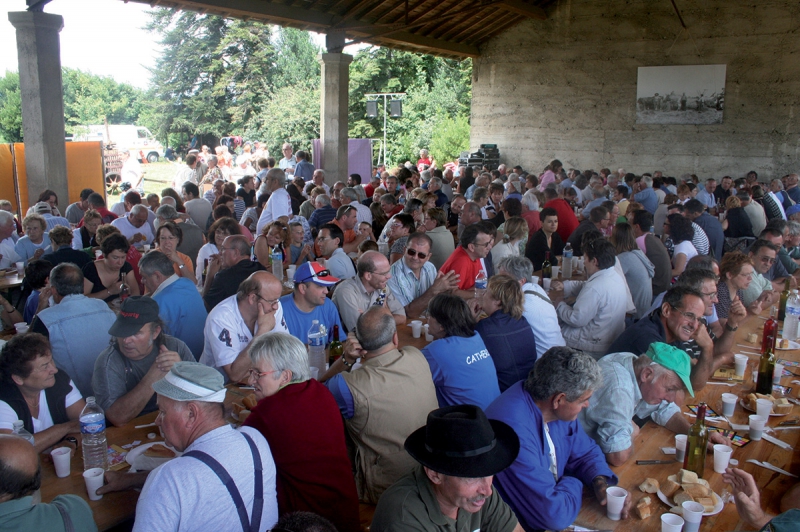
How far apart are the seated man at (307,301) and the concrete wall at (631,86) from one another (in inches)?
604

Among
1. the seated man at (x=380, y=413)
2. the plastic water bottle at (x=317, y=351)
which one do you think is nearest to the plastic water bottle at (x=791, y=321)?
the seated man at (x=380, y=413)

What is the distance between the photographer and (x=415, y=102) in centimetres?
2850

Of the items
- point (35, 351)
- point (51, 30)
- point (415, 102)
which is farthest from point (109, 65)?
point (35, 351)

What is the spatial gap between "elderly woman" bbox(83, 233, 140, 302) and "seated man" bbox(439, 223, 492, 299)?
2.90 metres

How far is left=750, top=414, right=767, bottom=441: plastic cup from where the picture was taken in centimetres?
311

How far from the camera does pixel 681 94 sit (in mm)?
16516

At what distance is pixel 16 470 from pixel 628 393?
8.41 ft

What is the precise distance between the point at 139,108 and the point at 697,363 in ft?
137

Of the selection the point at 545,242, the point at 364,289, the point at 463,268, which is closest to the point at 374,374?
the point at 364,289

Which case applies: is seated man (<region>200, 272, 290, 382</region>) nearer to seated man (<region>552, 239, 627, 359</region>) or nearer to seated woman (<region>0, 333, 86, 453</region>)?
seated woman (<region>0, 333, 86, 453</region>)

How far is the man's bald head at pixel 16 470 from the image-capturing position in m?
1.97

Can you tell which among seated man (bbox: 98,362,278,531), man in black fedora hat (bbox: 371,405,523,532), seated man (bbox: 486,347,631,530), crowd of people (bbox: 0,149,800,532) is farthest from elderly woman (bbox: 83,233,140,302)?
man in black fedora hat (bbox: 371,405,523,532)

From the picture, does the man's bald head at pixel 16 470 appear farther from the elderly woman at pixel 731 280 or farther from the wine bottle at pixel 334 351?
the elderly woman at pixel 731 280

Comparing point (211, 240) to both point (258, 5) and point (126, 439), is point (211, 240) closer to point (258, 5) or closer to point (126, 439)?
point (126, 439)
